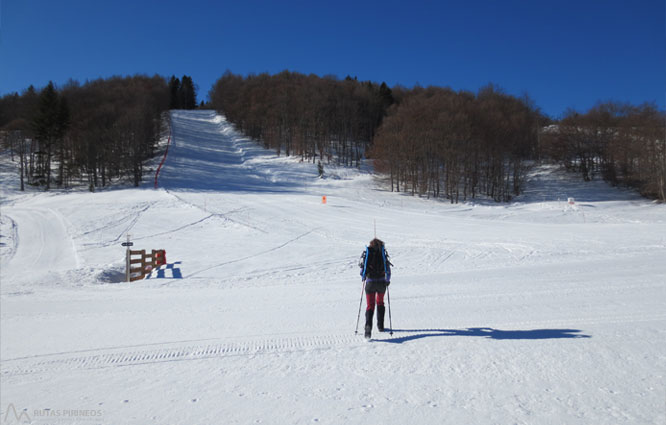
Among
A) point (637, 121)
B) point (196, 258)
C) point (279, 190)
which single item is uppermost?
point (637, 121)

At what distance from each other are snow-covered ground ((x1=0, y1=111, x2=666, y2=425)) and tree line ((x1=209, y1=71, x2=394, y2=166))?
35732 mm

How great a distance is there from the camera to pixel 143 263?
14867 mm

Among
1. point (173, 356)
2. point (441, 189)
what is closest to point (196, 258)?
point (173, 356)

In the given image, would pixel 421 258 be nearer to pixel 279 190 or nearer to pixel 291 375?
pixel 291 375

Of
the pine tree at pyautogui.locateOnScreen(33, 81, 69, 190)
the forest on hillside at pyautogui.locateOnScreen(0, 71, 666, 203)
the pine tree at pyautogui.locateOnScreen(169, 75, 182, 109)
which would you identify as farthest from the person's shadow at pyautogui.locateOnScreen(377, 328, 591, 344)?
the pine tree at pyautogui.locateOnScreen(169, 75, 182, 109)

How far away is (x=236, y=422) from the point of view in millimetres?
3979

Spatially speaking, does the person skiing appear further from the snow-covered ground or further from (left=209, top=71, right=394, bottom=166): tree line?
(left=209, top=71, right=394, bottom=166): tree line

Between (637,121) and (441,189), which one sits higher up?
(637,121)

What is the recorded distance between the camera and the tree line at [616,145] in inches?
1321

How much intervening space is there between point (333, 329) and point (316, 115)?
5130 cm

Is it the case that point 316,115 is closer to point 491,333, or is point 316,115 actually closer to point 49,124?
point 49,124

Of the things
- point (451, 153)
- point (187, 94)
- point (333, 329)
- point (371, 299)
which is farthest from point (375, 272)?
point (187, 94)

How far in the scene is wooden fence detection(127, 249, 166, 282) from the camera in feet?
47.6

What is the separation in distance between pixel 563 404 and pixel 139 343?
653 cm
